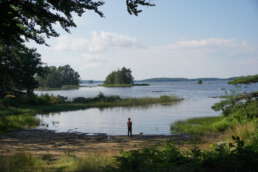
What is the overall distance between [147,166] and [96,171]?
45.9 inches

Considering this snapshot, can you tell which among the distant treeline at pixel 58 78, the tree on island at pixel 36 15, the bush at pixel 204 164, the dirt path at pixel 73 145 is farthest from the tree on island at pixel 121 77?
the bush at pixel 204 164

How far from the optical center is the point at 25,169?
7930 millimetres

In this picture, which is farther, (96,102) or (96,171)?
(96,102)

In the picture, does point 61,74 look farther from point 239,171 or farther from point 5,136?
point 239,171

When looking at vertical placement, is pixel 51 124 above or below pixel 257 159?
below

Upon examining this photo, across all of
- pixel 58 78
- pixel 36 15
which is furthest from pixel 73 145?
pixel 58 78

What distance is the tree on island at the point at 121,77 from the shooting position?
181m

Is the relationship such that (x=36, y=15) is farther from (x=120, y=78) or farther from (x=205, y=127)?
(x=120, y=78)

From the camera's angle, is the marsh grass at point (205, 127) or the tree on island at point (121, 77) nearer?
the marsh grass at point (205, 127)

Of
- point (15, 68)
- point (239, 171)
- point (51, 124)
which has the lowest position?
point (51, 124)

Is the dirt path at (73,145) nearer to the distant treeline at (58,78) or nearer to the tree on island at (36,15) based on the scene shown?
the tree on island at (36,15)

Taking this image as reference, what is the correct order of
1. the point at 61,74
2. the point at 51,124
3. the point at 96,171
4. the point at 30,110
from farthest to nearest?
the point at 61,74, the point at 30,110, the point at 51,124, the point at 96,171

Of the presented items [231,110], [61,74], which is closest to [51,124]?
[231,110]

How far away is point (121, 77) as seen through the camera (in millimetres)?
184250
